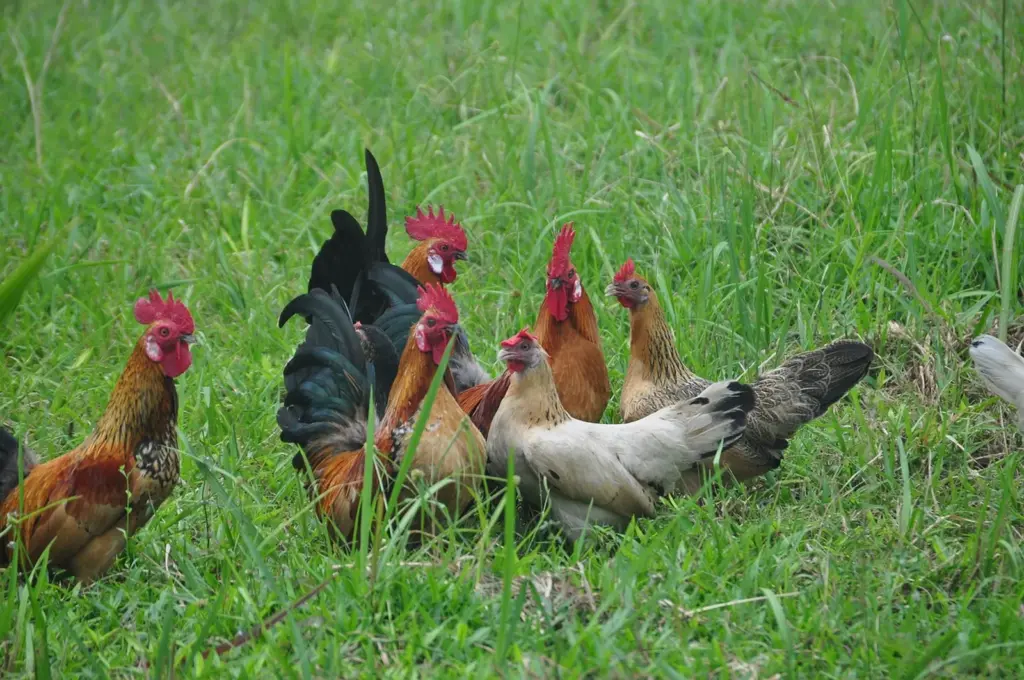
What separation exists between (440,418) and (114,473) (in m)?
1.05

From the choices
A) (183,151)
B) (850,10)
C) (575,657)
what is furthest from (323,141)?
(575,657)

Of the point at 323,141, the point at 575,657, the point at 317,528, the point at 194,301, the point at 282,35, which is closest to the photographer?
the point at 575,657

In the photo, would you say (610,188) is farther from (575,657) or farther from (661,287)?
(575,657)

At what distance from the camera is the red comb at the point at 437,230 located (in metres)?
4.93

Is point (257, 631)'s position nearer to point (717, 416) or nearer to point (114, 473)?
point (114, 473)

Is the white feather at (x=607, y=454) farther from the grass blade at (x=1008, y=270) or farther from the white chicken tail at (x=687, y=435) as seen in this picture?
the grass blade at (x=1008, y=270)

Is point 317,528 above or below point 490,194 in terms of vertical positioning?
below

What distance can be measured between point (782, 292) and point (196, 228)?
3152 millimetres

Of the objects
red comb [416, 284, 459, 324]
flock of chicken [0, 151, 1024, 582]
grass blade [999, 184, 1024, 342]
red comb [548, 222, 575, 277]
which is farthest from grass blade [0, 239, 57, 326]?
grass blade [999, 184, 1024, 342]

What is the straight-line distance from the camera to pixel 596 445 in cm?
394

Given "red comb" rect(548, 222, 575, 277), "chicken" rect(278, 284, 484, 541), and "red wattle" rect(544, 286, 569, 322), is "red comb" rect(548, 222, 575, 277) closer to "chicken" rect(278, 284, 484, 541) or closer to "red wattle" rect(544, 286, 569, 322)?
"red wattle" rect(544, 286, 569, 322)

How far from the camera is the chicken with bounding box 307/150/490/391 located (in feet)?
15.4

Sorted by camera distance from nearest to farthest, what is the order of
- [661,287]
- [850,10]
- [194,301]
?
[661,287] → [194,301] → [850,10]

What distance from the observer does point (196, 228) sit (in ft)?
20.5
